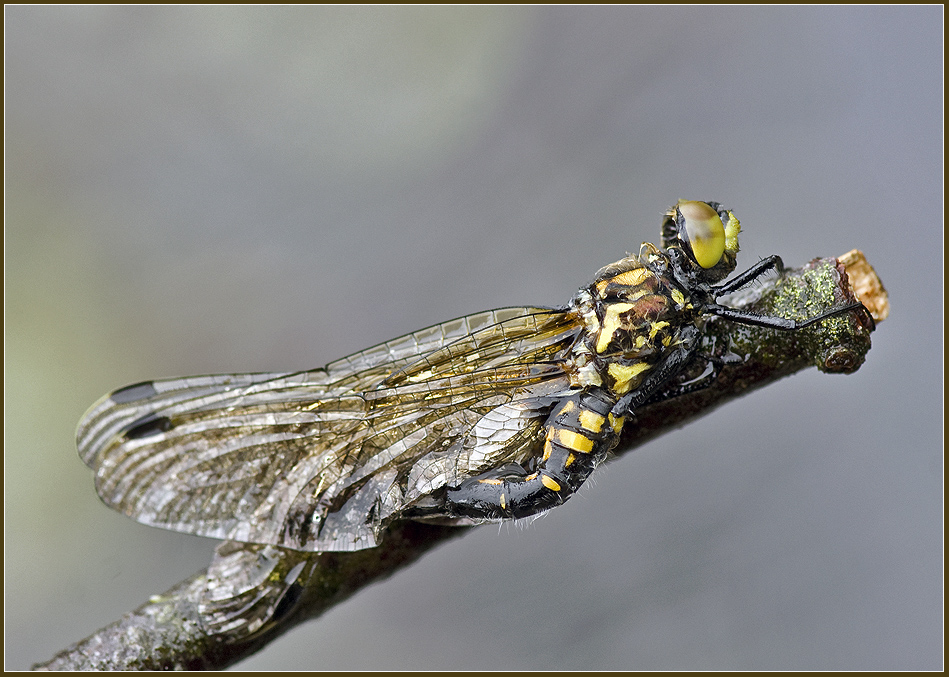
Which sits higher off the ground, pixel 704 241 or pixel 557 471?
pixel 704 241

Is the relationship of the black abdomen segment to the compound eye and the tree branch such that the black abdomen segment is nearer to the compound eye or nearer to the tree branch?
the tree branch

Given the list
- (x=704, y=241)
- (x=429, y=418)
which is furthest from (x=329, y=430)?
(x=704, y=241)

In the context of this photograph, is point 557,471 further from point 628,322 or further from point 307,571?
point 307,571

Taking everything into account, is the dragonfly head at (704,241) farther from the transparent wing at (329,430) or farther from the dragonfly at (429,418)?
the transparent wing at (329,430)

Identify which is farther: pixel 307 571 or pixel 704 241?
pixel 704 241

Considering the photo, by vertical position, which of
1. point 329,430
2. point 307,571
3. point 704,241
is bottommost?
point 307,571

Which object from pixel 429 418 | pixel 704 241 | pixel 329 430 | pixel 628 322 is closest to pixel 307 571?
pixel 329 430
